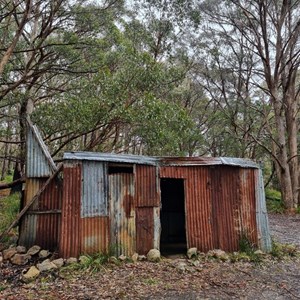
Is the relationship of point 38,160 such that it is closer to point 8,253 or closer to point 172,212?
point 8,253

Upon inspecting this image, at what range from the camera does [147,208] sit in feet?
22.8

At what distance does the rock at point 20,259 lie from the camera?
6.19m

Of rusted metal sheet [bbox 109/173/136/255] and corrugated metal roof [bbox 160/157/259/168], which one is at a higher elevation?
corrugated metal roof [bbox 160/157/259/168]

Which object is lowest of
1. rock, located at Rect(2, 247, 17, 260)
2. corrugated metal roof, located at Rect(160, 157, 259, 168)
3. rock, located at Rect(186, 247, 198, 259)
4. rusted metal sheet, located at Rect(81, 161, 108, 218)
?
rock, located at Rect(186, 247, 198, 259)

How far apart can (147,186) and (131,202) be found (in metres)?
0.53

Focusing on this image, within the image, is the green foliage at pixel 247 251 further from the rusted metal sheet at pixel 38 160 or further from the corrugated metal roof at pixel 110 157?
the rusted metal sheet at pixel 38 160

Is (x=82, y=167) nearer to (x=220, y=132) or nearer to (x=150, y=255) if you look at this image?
(x=150, y=255)

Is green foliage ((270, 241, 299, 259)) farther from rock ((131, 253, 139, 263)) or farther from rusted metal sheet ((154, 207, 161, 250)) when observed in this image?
rock ((131, 253, 139, 263))

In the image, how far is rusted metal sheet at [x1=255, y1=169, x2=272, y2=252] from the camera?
7.30 meters

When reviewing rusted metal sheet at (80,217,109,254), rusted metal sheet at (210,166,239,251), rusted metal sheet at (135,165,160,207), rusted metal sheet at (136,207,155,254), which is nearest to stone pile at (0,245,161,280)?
rusted metal sheet at (136,207,155,254)

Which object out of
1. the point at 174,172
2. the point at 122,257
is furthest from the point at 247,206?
the point at 122,257

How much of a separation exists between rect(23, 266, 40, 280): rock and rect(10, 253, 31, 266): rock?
0.68 metres

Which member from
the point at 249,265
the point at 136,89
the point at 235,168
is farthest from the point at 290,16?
the point at 249,265

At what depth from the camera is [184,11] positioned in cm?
1359
